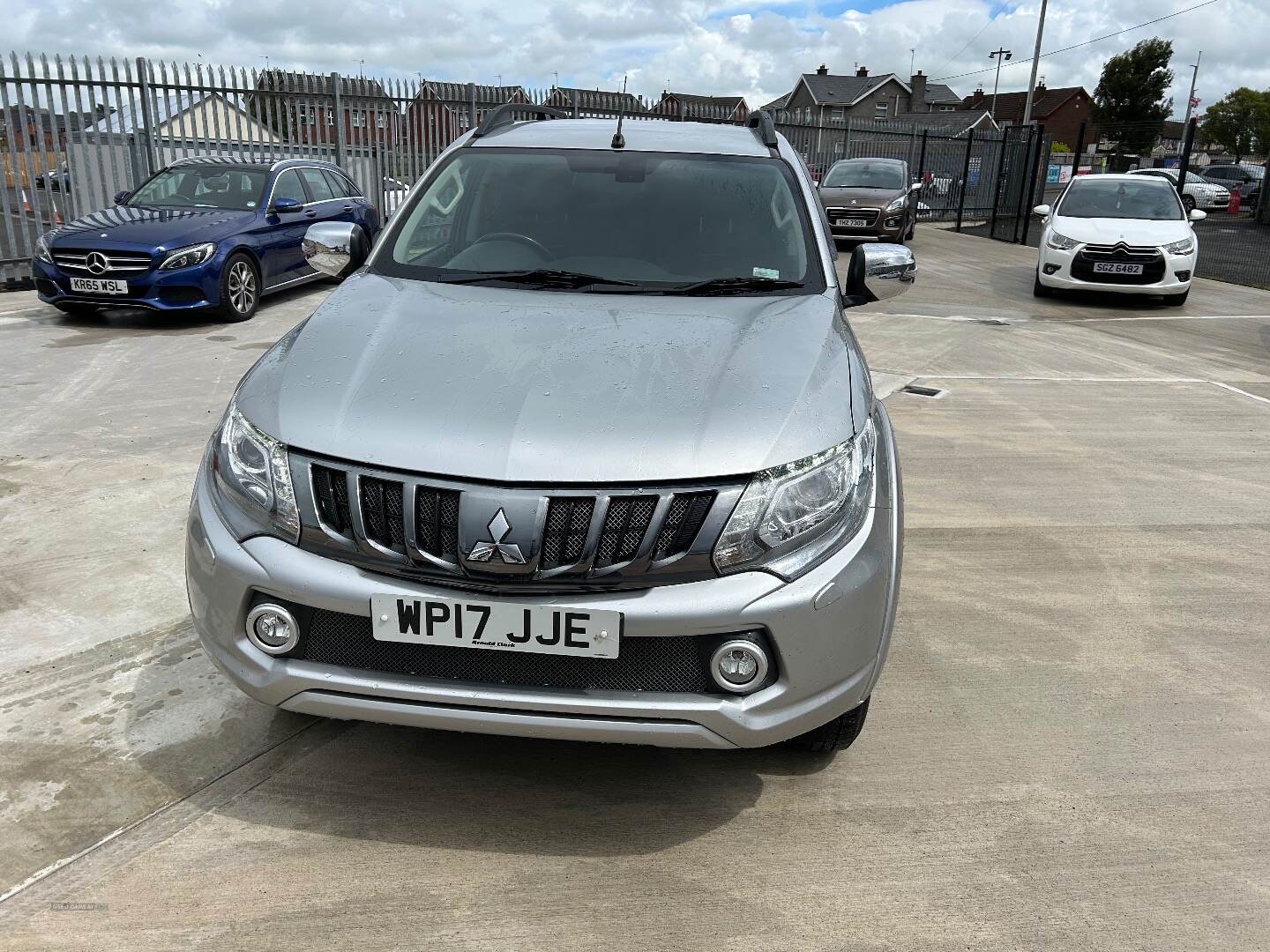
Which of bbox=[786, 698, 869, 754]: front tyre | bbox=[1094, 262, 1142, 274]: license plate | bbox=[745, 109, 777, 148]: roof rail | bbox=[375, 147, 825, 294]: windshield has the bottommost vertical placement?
bbox=[786, 698, 869, 754]: front tyre

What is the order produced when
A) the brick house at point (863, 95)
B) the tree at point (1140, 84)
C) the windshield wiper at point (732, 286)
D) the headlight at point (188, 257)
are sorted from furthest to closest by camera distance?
the brick house at point (863, 95), the tree at point (1140, 84), the headlight at point (188, 257), the windshield wiper at point (732, 286)

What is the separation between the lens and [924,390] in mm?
7637

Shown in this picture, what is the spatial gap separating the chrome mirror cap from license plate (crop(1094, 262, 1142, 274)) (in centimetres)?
925

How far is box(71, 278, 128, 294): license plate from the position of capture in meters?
8.83

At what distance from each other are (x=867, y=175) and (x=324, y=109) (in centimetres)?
959

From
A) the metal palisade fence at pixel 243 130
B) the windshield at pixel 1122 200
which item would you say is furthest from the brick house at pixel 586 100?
the windshield at pixel 1122 200

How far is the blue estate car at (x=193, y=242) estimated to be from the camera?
887 centimetres

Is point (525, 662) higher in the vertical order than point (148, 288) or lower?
higher

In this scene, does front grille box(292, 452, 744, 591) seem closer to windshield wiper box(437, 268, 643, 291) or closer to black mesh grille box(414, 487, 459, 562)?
black mesh grille box(414, 487, 459, 562)

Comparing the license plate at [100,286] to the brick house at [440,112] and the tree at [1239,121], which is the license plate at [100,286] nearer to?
the brick house at [440,112]

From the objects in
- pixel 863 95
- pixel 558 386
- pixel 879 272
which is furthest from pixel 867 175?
pixel 863 95

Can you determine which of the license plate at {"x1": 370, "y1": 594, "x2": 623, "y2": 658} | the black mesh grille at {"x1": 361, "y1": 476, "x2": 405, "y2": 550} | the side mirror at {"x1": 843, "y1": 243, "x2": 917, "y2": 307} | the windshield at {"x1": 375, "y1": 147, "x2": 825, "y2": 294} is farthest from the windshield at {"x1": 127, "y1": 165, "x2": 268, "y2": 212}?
the license plate at {"x1": 370, "y1": 594, "x2": 623, "y2": 658}

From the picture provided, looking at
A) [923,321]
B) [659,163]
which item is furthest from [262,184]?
[659,163]

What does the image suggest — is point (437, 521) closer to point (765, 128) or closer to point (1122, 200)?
point (765, 128)
